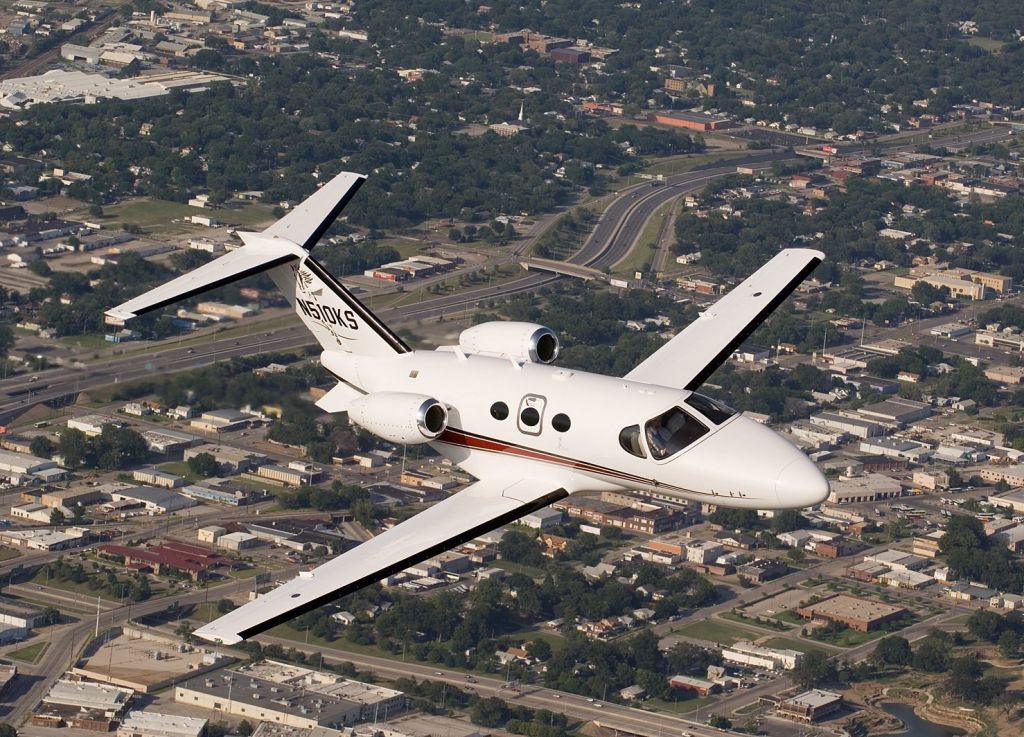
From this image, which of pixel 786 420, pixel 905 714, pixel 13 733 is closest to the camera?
pixel 13 733

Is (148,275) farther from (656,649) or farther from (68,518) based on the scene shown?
(656,649)

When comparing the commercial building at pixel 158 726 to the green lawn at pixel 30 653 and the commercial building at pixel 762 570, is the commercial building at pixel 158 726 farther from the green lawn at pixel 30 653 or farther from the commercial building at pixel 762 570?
the commercial building at pixel 762 570

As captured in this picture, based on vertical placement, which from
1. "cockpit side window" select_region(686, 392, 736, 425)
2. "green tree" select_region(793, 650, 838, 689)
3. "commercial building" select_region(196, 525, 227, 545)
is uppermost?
"cockpit side window" select_region(686, 392, 736, 425)

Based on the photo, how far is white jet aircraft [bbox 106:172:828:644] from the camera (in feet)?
211

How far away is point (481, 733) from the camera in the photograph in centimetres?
11438

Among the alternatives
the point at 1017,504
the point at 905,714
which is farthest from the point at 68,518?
the point at 1017,504

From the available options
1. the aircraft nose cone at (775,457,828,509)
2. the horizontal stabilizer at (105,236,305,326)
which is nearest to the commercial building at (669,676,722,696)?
the horizontal stabilizer at (105,236,305,326)

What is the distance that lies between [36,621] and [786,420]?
6846 cm

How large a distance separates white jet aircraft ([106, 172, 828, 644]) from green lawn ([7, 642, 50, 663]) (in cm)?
5042

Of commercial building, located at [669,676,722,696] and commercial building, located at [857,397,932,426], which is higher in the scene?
commercial building, located at [669,676,722,696]

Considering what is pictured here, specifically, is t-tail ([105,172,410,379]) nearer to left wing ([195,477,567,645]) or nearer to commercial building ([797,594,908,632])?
left wing ([195,477,567,645])

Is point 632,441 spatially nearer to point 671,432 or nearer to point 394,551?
point 671,432

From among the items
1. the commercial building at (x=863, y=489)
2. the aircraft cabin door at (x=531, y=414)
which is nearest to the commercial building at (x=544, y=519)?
the commercial building at (x=863, y=489)

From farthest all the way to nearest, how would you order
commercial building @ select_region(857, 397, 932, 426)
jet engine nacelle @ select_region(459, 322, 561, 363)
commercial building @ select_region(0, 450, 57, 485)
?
commercial building @ select_region(857, 397, 932, 426), commercial building @ select_region(0, 450, 57, 485), jet engine nacelle @ select_region(459, 322, 561, 363)
